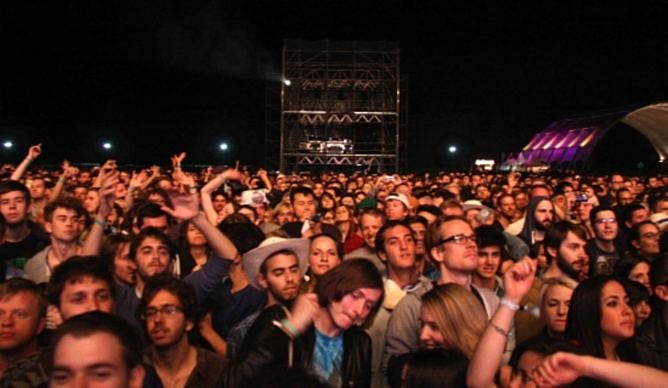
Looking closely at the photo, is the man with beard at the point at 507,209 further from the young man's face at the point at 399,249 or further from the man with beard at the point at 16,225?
the man with beard at the point at 16,225

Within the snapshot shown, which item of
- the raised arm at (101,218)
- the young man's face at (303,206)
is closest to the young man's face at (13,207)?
the raised arm at (101,218)

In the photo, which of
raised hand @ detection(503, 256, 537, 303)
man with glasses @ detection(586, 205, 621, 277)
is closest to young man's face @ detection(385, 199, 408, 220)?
man with glasses @ detection(586, 205, 621, 277)

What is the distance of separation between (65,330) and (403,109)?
34.8m

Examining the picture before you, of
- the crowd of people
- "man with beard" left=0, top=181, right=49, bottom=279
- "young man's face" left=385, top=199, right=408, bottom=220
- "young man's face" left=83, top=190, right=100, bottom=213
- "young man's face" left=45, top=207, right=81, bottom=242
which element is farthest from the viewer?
"young man's face" left=83, top=190, right=100, bottom=213

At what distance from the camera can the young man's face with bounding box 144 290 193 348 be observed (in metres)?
3.44

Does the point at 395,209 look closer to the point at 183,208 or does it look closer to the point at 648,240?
the point at 648,240

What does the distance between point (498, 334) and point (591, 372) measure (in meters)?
0.44

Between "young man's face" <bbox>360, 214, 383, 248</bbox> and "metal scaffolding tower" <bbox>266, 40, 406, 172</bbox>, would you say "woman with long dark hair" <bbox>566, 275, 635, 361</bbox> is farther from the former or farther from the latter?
"metal scaffolding tower" <bbox>266, 40, 406, 172</bbox>

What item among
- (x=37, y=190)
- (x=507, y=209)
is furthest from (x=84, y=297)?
(x=507, y=209)

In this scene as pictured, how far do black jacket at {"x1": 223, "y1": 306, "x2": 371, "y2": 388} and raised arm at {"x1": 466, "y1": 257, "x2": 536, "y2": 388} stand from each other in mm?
620

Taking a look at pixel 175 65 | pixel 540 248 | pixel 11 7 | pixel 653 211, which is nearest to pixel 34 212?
pixel 540 248

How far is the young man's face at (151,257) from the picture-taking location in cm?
427

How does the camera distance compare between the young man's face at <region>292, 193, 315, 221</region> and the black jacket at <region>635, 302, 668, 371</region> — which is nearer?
the black jacket at <region>635, 302, 668, 371</region>

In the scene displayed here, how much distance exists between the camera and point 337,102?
28531mm
